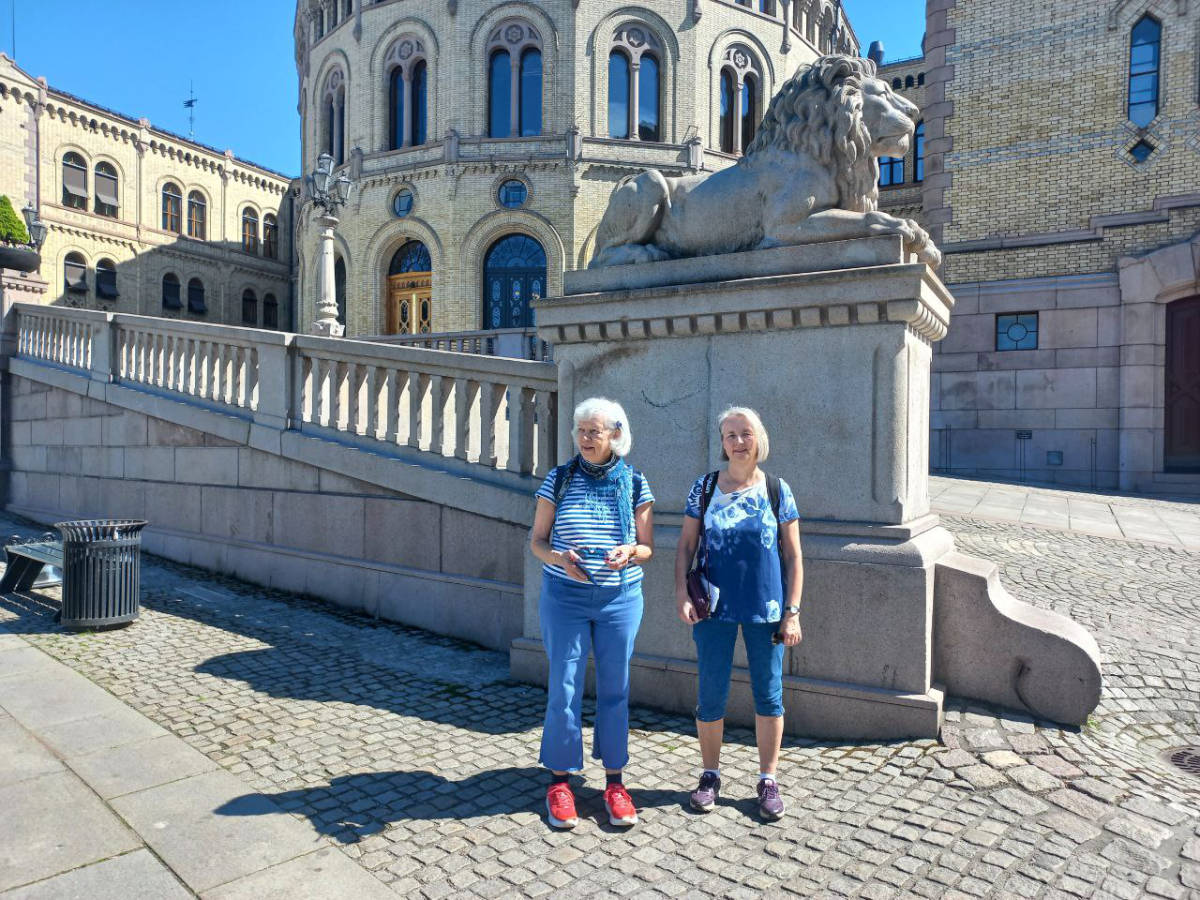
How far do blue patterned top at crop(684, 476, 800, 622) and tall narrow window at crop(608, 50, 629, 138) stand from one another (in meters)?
27.7

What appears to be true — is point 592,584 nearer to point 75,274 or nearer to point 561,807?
point 561,807

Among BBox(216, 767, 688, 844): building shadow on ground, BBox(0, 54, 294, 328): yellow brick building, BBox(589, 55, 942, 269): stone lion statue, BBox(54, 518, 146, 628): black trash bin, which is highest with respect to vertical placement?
BBox(0, 54, 294, 328): yellow brick building

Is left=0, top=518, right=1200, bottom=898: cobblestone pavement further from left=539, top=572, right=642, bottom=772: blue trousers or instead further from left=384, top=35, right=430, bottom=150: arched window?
left=384, top=35, right=430, bottom=150: arched window

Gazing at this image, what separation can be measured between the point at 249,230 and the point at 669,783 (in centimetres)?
4650

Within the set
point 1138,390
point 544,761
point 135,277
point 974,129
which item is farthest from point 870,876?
point 135,277

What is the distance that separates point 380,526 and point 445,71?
84.9ft

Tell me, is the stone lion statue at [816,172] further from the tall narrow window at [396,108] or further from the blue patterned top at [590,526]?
the tall narrow window at [396,108]

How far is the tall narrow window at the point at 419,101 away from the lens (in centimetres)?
2970

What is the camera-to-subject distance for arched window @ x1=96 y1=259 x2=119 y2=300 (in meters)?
36.9

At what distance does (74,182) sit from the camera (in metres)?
36.1

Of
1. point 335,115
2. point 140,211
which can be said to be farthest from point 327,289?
point 140,211

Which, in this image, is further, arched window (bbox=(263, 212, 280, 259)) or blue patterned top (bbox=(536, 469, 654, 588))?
arched window (bbox=(263, 212, 280, 259))

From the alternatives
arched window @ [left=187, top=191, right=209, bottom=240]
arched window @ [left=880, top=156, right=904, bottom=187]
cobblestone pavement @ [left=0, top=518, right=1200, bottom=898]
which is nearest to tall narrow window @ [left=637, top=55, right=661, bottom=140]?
arched window @ [left=880, top=156, right=904, bottom=187]

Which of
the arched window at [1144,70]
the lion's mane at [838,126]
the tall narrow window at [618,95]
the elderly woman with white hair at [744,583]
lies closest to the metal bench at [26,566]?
the elderly woman with white hair at [744,583]
